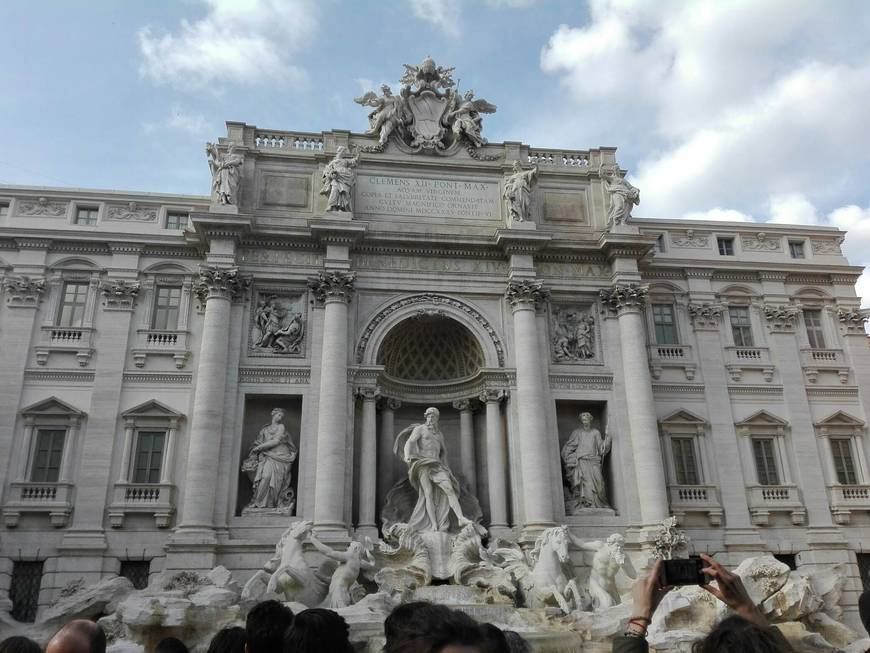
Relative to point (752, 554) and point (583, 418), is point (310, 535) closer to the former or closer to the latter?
point (583, 418)

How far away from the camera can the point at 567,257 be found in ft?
82.9

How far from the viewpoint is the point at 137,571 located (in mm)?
20953

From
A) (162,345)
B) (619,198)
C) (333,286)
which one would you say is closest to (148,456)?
(162,345)

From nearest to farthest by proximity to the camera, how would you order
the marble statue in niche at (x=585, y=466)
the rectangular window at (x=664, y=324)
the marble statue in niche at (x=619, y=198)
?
the marble statue in niche at (x=585, y=466) < the marble statue in niche at (x=619, y=198) < the rectangular window at (x=664, y=324)

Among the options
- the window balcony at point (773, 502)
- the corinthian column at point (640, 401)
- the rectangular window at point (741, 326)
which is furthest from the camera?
the rectangular window at point (741, 326)

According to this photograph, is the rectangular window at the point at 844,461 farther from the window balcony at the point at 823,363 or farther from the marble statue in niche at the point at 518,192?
the marble statue in niche at the point at 518,192

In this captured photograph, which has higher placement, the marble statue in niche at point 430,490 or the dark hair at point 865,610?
the marble statue in niche at point 430,490

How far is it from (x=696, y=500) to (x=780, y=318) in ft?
25.3

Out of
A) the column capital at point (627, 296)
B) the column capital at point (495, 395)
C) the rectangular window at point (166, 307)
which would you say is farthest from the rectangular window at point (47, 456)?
the column capital at point (627, 296)

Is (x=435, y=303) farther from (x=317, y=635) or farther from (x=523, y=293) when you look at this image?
(x=317, y=635)

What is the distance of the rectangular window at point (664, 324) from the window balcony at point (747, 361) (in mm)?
1909

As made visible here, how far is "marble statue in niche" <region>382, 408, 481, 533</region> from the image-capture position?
68.6ft

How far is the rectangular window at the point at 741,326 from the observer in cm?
2633

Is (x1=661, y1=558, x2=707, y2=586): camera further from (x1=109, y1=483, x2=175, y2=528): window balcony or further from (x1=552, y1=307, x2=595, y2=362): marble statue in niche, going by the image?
(x1=552, y1=307, x2=595, y2=362): marble statue in niche
